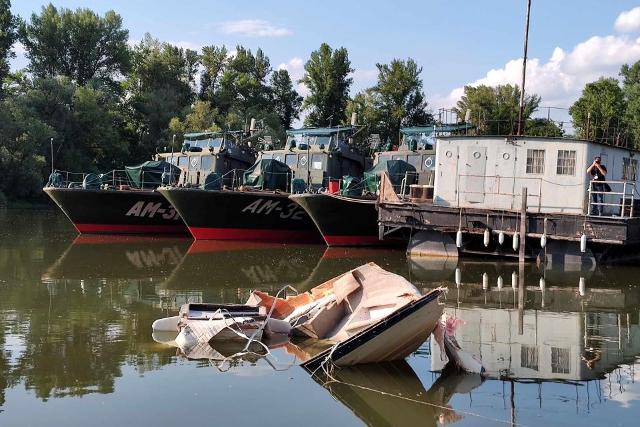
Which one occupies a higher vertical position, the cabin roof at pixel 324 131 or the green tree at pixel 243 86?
the green tree at pixel 243 86

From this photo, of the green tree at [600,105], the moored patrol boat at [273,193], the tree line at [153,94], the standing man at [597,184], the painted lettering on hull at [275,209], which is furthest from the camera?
the tree line at [153,94]

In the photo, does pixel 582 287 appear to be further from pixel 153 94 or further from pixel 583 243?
pixel 153 94

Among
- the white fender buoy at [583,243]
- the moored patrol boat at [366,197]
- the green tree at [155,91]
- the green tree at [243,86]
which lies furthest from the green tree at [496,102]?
the white fender buoy at [583,243]

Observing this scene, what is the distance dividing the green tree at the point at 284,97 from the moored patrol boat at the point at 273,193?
35.1 metres

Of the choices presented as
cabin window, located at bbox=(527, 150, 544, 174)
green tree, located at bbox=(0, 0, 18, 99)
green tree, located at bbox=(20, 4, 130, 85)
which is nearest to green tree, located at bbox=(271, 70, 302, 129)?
green tree, located at bbox=(20, 4, 130, 85)

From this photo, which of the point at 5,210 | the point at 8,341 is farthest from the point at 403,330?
the point at 5,210

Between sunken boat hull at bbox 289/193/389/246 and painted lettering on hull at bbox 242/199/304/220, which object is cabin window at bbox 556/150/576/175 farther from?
painted lettering on hull at bbox 242/199/304/220

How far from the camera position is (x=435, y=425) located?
24.5ft

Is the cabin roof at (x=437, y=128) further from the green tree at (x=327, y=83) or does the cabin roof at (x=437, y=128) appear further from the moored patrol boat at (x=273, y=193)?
the green tree at (x=327, y=83)

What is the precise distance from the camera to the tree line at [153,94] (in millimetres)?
49219

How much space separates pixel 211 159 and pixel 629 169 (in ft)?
49.5

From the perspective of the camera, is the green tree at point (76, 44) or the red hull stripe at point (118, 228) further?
the green tree at point (76, 44)

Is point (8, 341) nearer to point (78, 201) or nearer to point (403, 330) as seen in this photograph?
point (403, 330)

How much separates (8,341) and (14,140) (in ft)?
120
